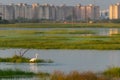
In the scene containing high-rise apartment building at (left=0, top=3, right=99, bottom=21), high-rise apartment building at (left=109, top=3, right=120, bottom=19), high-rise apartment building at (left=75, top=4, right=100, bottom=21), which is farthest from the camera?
high-rise apartment building at (left=75, top=4, right=100, bottom=21)

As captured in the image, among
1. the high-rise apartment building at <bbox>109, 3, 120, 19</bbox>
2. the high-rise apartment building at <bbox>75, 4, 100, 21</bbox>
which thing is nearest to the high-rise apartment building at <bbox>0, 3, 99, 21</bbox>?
the high-rise apartment building at <bbox>75, 4, 100, 21</bbox>

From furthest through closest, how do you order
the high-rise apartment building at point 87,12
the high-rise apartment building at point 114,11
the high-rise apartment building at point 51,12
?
the high-rise apartment building at point 87,12
the high-rise apartment building at point 51,12
the high-rise apartment building at point 114,11

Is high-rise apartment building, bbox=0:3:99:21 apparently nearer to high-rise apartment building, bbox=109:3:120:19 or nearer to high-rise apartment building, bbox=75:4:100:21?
high-rise apartment building, bbox=75:4:100:21

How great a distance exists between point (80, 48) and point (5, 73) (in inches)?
593

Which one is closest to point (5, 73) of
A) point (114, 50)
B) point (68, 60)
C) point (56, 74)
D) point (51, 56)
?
point (56, 74)

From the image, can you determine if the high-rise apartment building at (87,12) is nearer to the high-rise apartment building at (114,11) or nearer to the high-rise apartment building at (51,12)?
the high-rise apartment building at (51,12)

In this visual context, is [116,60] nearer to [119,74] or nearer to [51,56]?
[51,56]

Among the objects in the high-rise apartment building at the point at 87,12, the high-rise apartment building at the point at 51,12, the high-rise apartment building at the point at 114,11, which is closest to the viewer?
the high-rise apartment building at the point at 114,11

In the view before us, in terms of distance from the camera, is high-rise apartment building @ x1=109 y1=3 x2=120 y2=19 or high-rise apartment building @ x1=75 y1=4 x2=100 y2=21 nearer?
high-rise apartment building @ x1=109 y1=3 x2=120 y2=19

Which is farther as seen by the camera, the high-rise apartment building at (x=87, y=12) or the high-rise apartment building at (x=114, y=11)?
the high-rise apartment building at (x=87, y=12)

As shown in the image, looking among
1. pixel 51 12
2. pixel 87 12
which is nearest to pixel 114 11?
pixel 87 12

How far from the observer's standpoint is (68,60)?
22.6 metres

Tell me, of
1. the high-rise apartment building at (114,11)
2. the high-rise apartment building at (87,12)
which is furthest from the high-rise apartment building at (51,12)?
the high-rise apartment building at (114,11)

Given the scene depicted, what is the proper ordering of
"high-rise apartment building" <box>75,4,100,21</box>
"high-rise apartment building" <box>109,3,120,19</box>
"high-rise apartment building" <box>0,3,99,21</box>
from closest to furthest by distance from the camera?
"high-rise apartment building" <box>109,3,120,19</box>, "high-rise apartment building" <box>0,3,99,21</box>, "high-rise apartment building" <box>75,4,100,21</box>
